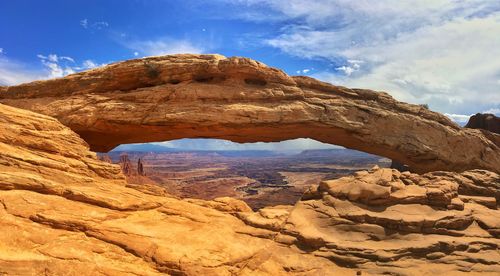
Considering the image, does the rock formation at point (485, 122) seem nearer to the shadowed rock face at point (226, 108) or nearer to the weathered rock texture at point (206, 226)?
the shadowed rock face at point (226, 108)

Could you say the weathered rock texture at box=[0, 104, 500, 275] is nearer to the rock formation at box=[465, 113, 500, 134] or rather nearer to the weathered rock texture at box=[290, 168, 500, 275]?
the weathered rock texture at box=[290, 168, 500, 275]

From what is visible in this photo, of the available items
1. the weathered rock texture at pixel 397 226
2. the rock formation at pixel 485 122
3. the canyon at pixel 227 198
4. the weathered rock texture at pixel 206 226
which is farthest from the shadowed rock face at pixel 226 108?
the rock formation at pixel 485 122

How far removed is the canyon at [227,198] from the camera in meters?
10.6

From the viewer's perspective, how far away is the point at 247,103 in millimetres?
20484

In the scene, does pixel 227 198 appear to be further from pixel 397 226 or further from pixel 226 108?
pixel 397 226

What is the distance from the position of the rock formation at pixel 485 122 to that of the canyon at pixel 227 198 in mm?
7698

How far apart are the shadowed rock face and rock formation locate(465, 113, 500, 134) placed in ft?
35.4

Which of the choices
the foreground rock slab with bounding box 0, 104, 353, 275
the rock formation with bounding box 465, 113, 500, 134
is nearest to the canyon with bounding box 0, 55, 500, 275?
the foreground rock slab with bounding box 0, 104, 353, 275

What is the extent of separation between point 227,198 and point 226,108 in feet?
19.5

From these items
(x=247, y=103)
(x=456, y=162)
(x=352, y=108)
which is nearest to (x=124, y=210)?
(x=247, y=103)

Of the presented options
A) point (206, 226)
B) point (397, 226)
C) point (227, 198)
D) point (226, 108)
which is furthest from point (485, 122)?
point (206, 226)

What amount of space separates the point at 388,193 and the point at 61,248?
13.1m

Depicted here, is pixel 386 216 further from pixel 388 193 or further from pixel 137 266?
pixel 137 266

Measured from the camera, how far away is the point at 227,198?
16.5 meters
